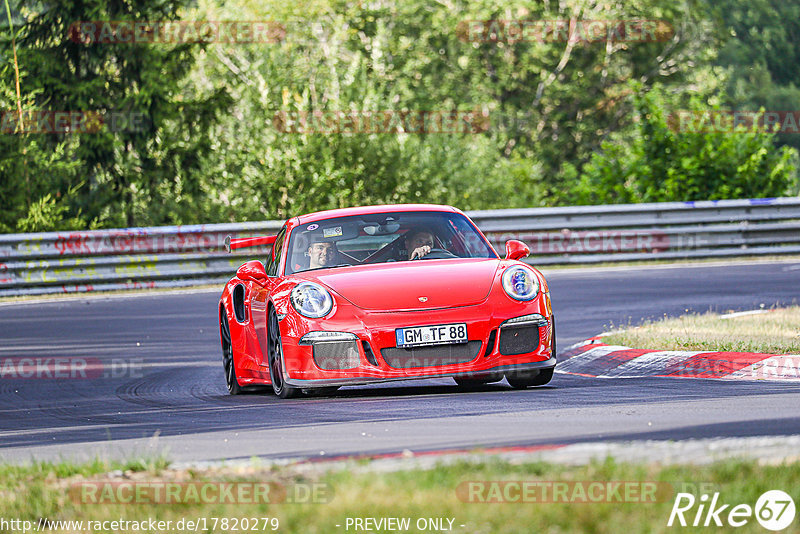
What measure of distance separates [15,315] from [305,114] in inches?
478

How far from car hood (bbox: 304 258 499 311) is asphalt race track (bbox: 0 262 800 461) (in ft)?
2.07

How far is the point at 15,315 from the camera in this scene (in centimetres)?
1800

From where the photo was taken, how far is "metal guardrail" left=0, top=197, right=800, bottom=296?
2095 cm

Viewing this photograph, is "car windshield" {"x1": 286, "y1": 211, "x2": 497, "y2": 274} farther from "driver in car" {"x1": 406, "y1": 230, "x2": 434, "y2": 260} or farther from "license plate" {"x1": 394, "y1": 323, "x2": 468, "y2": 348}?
"license plate" {"x1": 394, "y1": 323, "x2": 468, "y2": 348}

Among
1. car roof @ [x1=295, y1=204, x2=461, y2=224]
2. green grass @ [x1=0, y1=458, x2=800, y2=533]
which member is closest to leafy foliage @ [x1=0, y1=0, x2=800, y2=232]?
car roof @ [x1=295, y1=204, x2=461, y2=224]

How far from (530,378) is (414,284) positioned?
42.7 inches

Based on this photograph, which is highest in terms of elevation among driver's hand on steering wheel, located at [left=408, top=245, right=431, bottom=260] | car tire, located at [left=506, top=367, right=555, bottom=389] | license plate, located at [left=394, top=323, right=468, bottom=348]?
driver's hand on steering wheel, located at [left=408, top=245, right=431, bottom=260]

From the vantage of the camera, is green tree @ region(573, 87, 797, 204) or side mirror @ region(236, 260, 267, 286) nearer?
side mirror @ region(236, 260, 267, 286)

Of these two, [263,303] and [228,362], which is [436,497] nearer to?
[263,303]

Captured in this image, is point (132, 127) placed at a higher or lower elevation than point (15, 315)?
higher

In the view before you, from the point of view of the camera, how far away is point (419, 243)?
1032 centimetres

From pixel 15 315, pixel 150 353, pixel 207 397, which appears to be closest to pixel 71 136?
pixel 15 315

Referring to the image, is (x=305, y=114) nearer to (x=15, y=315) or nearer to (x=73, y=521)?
(x=15, y=315)

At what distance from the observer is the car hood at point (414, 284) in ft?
29.9
